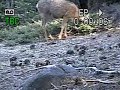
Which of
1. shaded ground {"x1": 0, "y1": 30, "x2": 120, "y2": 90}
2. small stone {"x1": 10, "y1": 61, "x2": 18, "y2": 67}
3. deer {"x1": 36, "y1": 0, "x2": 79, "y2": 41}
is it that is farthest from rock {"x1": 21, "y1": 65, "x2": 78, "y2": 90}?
deer {"x1": 36, "y1": 0, "x2": 79, "y2": 41}

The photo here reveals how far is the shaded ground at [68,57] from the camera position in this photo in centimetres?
699

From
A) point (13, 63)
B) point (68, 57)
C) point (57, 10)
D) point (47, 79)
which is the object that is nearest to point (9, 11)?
point (57, 10)

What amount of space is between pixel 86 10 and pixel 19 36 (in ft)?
13.6

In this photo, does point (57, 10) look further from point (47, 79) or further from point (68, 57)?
point (47, 79)

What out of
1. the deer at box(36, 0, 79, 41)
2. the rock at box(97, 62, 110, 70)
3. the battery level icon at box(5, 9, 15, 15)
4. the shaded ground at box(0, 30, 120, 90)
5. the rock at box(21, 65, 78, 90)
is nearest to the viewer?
the rock at box(21, 65, 78, 90)

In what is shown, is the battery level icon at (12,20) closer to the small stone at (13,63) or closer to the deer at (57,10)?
the deer at (57,10)

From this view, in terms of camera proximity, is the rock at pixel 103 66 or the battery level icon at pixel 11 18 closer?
the rock at pixel 103 66

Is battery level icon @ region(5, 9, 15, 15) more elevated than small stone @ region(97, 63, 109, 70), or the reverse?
battery level icon @ region(5, 9, 15, 15)

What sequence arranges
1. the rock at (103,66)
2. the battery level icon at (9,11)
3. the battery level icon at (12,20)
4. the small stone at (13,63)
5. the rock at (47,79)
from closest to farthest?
the rock at (47,79)
the rock at (103,66)
the small stone at (13,63)
the battery level icon at (12,20)
the battery level icon at (9,11)

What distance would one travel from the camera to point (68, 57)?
30.5ft

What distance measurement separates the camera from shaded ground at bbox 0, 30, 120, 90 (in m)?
6.99

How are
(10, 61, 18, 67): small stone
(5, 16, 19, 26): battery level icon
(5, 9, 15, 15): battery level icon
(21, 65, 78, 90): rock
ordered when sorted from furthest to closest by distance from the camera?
1. (5, 9, 15, 15): battery level icon
2. (5, 16, 19, 26): battery level icon
3. (10, 61, 18, 67): small stone
4. (21, 65, 78, 90): rock

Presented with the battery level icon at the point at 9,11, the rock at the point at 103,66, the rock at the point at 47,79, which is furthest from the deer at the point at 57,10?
the rock at the point at 47,79

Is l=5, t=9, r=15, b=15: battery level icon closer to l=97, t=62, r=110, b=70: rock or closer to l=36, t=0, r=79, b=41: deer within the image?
l=36, t=0, r=79, b=41: deer
